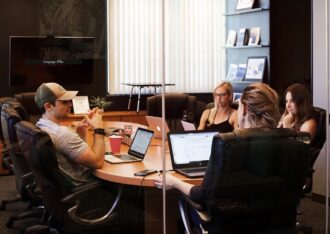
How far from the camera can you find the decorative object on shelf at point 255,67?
439 cm

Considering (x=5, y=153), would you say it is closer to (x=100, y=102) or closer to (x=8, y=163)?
(x=8, y=163)

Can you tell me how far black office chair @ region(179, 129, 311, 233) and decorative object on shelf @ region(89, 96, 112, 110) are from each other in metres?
1.34

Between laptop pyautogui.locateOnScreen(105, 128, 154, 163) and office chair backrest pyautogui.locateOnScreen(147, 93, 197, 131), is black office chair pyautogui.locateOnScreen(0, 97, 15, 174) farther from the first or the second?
office chair backrest pyautogui.locateOnScreen(147, 93, 197, 131)

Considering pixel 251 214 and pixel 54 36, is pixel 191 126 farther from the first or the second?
pixel 54 36

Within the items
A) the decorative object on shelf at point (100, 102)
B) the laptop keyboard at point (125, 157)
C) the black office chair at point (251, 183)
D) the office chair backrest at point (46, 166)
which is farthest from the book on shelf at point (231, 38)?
the office chair backrest at point (46, 166)

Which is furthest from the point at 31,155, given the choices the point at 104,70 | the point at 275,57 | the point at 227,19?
the point at 275,57

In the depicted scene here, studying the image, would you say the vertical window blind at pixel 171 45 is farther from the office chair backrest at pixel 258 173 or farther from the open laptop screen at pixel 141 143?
the office chair backrest at pixel 258 173

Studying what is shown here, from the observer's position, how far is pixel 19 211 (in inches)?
149

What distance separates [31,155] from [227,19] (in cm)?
210

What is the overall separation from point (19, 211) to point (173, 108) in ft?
4.83

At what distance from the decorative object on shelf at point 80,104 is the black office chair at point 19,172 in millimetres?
401

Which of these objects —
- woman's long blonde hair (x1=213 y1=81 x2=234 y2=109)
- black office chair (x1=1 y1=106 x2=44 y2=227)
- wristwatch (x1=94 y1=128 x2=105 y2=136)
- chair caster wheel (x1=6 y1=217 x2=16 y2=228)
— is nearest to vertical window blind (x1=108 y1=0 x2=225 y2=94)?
woman's long blonde hair (x1=213 y1=81 x2=234 y2=109)

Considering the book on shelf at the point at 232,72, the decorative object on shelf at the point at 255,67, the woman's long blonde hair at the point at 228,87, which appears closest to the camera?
the woman's long blonde hair at the point at 228,87

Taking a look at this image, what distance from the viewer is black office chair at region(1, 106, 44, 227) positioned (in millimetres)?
3340
